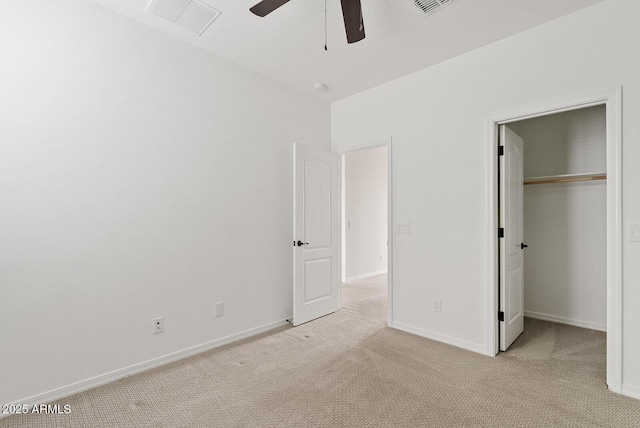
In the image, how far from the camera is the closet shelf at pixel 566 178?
3228mm

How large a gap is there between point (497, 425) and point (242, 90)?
3.35m

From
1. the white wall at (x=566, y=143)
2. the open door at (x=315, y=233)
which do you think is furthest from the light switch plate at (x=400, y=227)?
the white wall at (x=566, y=143)

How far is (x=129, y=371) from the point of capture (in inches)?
94.8

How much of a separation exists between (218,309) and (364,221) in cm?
378

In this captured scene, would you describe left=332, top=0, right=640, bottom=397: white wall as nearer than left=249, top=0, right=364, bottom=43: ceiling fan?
No

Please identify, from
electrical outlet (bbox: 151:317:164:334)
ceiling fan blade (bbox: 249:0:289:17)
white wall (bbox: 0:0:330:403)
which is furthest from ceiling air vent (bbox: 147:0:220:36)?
electrical outlet (bbox: 151:317:164:334)

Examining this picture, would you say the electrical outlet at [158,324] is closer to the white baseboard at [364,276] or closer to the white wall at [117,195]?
the white wall at [117,195]

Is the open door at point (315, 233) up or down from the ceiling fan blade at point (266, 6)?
down

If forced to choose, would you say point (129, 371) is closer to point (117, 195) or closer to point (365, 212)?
point (117, 195)

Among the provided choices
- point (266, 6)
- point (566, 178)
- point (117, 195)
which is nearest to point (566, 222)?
point (566, 178)

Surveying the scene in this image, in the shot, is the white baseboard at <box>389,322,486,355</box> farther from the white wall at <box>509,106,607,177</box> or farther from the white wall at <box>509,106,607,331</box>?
the white wall at <box>509,106,607,177</box>

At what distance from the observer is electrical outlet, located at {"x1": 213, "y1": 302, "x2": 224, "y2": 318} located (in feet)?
9.66

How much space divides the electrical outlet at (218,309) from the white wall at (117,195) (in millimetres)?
55

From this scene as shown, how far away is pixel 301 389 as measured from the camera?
220cm
